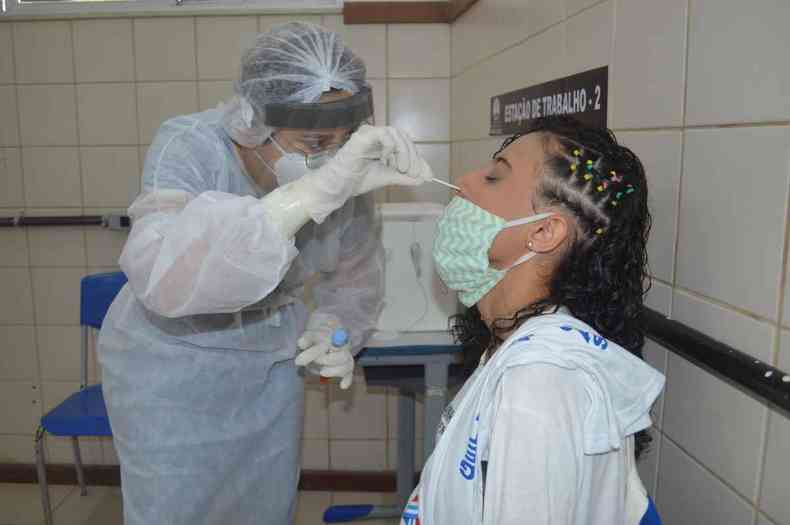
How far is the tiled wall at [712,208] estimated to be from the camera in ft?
2.68

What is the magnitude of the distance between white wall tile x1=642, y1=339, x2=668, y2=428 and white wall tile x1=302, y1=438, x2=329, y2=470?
1.89 meters

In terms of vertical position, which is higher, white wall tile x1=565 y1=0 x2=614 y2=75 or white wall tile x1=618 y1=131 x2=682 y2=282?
white wall tile x1=565 y1=0 x2=614 y2=75

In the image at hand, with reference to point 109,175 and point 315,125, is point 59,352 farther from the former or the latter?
point 315,125

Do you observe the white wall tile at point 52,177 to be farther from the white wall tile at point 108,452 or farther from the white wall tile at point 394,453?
the white wall tile at point 394,453

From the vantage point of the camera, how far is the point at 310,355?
1.56 m

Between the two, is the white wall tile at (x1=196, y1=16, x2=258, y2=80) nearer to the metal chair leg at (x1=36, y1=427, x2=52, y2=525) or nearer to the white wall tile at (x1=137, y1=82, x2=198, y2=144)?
the white wall tile at (x1=137, y1=82, x2=198, y2=144)

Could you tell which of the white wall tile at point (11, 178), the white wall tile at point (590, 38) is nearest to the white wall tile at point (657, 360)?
the white wall tile at point (590, 38)

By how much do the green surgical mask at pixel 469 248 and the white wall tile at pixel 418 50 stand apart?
62.5 inches

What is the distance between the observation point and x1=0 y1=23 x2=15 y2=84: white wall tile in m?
2.54

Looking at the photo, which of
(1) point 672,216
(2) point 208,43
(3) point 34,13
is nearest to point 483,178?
(1) point 672,216

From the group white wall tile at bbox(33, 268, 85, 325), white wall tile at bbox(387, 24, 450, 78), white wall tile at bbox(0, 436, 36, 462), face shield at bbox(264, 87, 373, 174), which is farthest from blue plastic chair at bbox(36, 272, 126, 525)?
white wall tile at bbox(387, 24, 450, 78)

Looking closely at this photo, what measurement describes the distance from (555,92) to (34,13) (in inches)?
84.6

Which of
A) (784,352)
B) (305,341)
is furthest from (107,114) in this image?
(784,352)

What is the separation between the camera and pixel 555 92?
1467 mm
